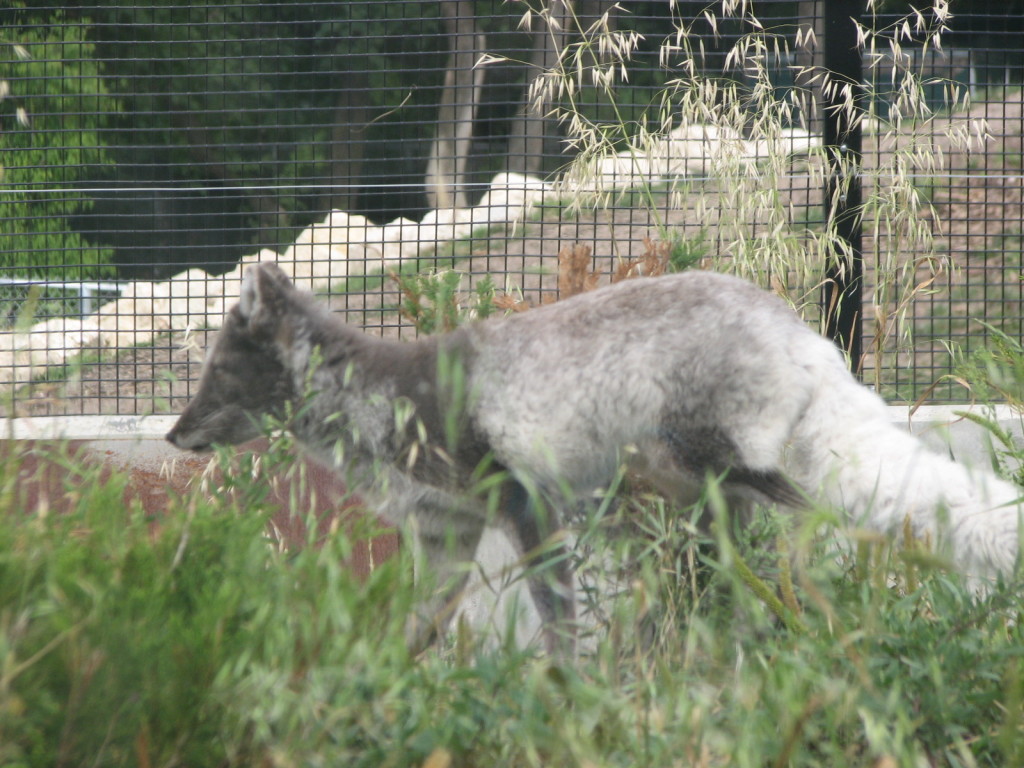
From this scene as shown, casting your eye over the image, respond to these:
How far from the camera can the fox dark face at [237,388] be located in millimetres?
3512

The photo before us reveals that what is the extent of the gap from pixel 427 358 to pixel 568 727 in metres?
1.75

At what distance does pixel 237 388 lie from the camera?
353 centimetres

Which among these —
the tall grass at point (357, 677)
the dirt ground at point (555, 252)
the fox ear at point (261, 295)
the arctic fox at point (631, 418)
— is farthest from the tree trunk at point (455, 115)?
the tall grass at point (357, 677)

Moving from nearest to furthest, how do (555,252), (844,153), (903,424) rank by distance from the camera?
(903,424) < (844,153) < (555,252)

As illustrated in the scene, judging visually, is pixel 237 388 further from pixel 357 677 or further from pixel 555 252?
pixel 555 252

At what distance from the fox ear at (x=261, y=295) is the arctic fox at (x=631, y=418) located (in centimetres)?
2

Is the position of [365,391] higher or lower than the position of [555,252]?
lower

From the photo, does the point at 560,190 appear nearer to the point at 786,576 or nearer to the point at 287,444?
the point at 287,444

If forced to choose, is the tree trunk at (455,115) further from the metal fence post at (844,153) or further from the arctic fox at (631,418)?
the metal fence post at (844,153)

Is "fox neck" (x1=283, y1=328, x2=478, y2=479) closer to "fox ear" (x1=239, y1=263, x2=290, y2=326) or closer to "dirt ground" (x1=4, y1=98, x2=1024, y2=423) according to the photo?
"fox ear" (x1=239, y1=263, x2=290, y2=326)

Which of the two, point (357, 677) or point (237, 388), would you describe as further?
point (237, 388)

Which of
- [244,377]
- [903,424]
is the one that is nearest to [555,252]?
[903,424]

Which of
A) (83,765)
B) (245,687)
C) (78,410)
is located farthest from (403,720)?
(78,410)

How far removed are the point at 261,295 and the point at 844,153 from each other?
3.06 metres
